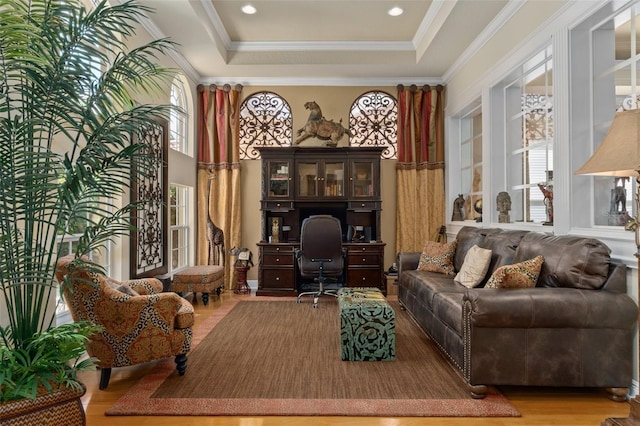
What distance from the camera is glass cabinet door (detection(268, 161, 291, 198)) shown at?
579cm

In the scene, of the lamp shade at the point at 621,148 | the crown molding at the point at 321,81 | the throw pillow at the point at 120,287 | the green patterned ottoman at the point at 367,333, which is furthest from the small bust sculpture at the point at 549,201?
the throw pillow at the point at 120,287

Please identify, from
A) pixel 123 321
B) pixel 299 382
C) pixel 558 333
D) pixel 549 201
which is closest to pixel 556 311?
pixel 558 333

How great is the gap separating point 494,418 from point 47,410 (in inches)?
88.6

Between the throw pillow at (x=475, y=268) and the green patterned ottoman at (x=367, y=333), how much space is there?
0.90 m

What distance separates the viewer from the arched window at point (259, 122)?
6215mm

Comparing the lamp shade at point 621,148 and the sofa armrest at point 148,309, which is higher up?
the lamp shade at point 621,148

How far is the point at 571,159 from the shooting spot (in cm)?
310

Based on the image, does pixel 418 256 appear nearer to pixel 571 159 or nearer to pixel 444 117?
pixel 571 159

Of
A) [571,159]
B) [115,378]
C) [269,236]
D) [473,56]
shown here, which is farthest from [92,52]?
[473,56]

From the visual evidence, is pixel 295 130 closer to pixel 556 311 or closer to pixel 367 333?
pixel 367 333

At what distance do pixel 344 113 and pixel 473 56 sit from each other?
6.51ft

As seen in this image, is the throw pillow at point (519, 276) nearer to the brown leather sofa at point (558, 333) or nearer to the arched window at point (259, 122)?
the brown leather sofa at point (558, 333)

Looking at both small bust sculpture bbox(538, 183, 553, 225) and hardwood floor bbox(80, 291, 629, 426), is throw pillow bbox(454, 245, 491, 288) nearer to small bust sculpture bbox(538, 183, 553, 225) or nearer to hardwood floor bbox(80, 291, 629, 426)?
small bust sculpture bbox(538, 183, 553, 225)

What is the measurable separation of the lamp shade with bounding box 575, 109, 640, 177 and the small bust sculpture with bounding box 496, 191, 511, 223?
2.22 metres
